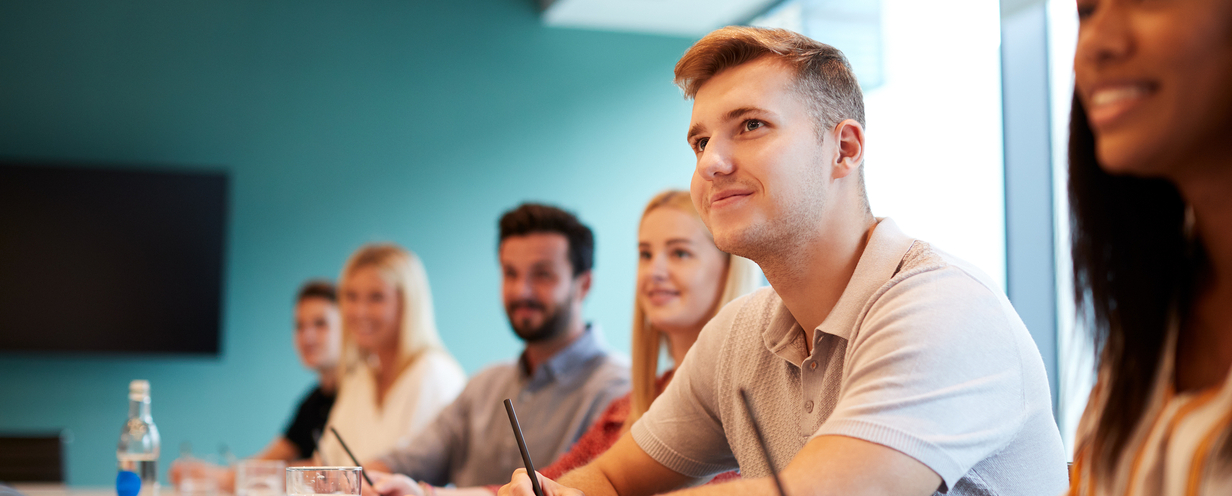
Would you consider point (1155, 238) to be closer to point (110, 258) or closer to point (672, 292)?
point (672, 292)

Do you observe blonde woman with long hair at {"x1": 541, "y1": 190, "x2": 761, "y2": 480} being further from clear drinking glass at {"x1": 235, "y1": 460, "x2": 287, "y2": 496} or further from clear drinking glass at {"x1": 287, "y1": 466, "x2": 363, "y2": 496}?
clear drinking glass at {"x1": 287, "y1": 466, "x2": 363, "y2": 496}

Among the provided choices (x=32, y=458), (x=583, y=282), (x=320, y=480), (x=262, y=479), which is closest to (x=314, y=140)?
(x=32, y=458)

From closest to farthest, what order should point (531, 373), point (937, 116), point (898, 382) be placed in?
point (898, 382) < point (531, 373) < point (937, 116)

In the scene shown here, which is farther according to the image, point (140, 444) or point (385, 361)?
point (385, 361)

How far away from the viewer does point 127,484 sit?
188 cm

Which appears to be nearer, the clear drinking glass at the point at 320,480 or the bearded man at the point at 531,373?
the clear drinking glass at the point at 320,480

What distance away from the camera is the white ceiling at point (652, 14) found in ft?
16.2

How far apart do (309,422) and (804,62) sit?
333 cm

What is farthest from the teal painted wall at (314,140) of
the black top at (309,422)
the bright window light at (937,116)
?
the bright window light at (937,116)

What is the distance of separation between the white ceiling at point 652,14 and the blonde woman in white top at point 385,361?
1910 millimetres

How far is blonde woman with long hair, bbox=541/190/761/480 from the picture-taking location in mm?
2096

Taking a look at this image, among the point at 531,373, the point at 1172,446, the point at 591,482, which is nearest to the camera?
the point at 1172,446

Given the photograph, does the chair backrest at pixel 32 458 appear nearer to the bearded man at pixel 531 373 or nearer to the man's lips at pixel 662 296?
the bearded man at pixel 531 373

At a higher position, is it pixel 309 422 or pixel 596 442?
pixel 596 442
